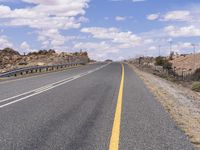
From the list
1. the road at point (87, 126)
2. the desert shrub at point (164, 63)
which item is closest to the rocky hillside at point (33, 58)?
the desert shrub at point (164, 63)

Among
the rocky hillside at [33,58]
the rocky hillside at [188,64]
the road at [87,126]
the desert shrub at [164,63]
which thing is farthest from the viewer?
the rocky hillside at [33,58]

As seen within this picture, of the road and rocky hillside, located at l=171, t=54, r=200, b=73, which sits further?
rocky hillside, located at l=171, t=54, r=200, b=73

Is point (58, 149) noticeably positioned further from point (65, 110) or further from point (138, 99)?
point (138, 99)

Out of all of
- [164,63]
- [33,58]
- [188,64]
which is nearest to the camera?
[164,63]

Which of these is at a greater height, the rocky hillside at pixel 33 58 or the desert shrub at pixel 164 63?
the rocky hillside at pixel 33 58

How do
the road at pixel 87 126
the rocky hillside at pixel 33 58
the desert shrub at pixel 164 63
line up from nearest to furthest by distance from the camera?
the road at pixel 87 126 < the desert shrub at pixel 164 63 < the rocky hillside at pixel 33 58

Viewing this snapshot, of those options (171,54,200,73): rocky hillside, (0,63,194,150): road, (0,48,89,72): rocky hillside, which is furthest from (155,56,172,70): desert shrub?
(0,63,194,150): road

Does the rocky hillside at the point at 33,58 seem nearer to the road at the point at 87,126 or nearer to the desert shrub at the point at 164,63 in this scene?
the desert shrub at the point at 164,63

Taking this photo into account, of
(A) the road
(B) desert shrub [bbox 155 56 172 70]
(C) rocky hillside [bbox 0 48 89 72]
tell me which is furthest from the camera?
(C) rocky hillside [bbox 0 48 89 72]

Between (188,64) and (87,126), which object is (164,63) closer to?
(188,64)

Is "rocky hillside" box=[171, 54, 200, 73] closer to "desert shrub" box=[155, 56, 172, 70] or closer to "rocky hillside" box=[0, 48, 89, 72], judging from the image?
"desert shrub" box=[155, 56, 172, 70]

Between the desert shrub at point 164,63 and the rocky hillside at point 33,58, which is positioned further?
the rocky hillside at point 33,58

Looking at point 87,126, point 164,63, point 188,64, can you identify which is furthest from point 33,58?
point 87,126

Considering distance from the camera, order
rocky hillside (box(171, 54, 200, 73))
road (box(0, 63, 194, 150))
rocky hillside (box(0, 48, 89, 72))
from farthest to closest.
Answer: rocky hillside (box(0, 48, 89, 72))
rocky hillside (box(171, 54, 200, 73))
road (box(0, 63, 194, 150))
